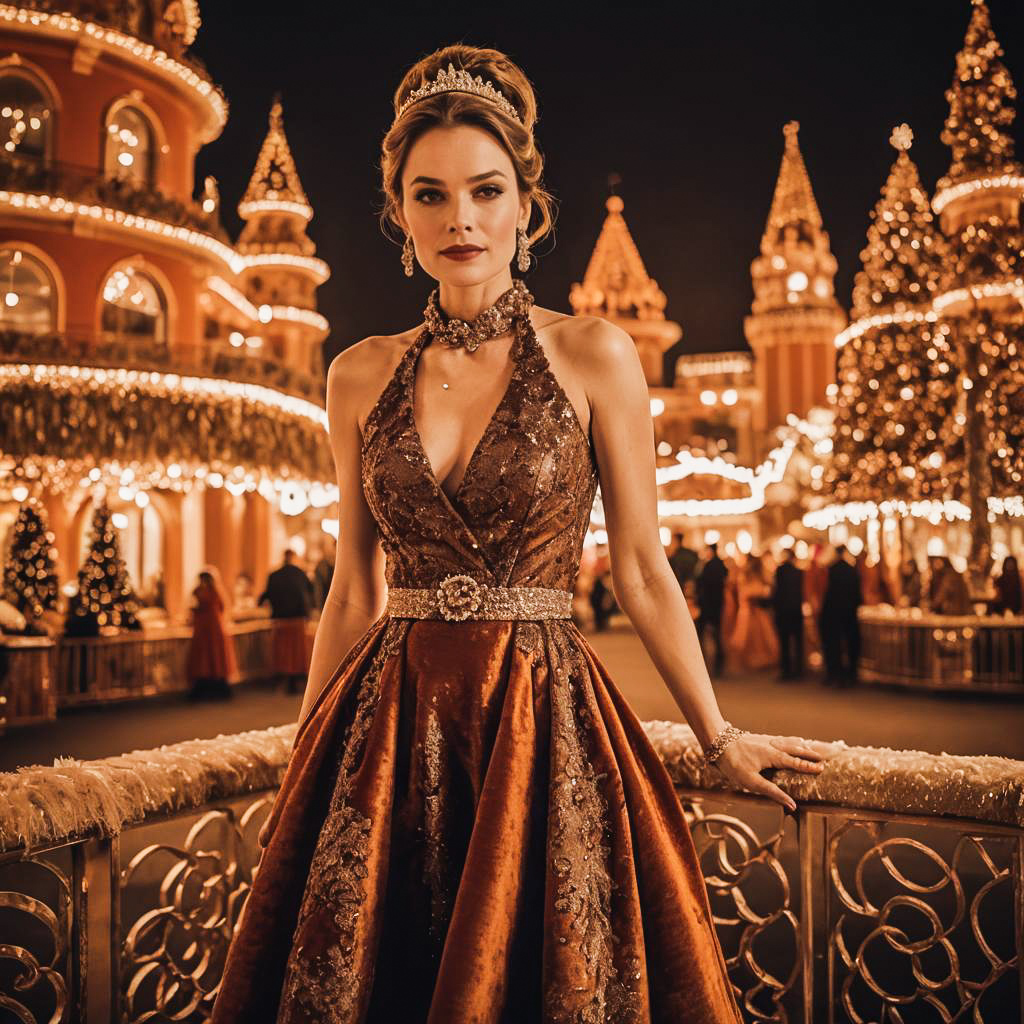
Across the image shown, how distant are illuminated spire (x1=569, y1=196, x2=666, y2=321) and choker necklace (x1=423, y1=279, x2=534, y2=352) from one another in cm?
5285

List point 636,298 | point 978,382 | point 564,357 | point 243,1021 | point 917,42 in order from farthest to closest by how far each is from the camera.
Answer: point 636,298 < point 978,382 < point 917,42 < point 564,357 < point 243,1021

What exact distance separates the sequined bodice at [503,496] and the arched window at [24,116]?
54.5 ft

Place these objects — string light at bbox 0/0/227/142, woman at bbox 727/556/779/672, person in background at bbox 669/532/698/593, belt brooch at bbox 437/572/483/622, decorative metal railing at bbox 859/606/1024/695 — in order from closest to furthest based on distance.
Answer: belt brooch at bbox 437/572/483/622 < decorative metal railing at bbox 859/606/1024/695 < person in background at bbox 669/532/698/593 < woman at bbox 727/556/779/672 < string light at bbox 0/0/227/142

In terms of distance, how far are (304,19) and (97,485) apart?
7.82 m

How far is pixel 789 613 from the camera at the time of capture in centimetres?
1368

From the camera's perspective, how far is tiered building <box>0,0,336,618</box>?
569 inches

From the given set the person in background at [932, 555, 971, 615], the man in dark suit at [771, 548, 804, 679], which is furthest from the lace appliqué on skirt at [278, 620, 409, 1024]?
the person in background at [932, 555, 971, 615]

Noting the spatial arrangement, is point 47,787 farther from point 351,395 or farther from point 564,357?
point 564,357

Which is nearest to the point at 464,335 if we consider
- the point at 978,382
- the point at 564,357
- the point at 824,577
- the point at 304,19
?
the point at 564,357

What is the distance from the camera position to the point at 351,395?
215 cm

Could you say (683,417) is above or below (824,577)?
above

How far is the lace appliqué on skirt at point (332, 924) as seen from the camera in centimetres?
164

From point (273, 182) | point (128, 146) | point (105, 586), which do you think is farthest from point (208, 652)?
point (273, 182)

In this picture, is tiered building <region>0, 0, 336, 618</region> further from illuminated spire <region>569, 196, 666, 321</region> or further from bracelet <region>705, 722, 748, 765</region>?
illuminated spire <region>569, 196, 666, 321</region>
